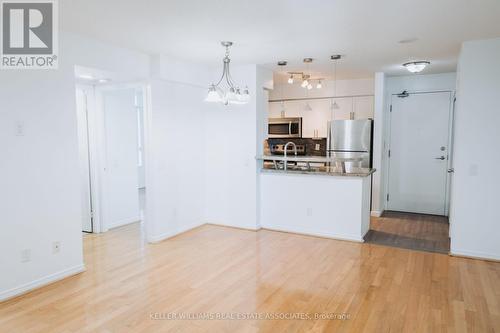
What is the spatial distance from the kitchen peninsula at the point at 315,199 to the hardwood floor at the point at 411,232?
0.96 ft

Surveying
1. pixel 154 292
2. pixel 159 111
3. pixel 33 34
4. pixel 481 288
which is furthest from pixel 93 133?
pixel 481 288

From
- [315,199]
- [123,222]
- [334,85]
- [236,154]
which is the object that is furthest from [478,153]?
[123,222]

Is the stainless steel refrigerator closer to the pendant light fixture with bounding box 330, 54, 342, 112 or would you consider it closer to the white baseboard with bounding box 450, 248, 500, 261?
the pendant light fixture with bounding box 330, 54, 342, 112

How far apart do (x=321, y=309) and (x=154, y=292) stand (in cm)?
153

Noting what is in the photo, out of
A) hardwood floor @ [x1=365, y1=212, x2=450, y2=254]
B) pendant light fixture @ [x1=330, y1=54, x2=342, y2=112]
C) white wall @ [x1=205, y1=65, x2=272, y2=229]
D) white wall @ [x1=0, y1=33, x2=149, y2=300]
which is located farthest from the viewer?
white wall @ [x1=205, y1=65, x2=272, y2=229]

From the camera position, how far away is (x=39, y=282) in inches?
→ 129

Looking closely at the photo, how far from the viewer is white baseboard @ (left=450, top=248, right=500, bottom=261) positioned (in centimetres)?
391

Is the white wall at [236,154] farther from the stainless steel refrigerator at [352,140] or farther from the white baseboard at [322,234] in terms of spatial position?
the stainless steel refrigerator at [352,140]

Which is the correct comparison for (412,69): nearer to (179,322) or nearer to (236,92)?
(236,92)

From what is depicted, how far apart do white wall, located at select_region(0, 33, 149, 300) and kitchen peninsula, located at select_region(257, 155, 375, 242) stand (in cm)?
265

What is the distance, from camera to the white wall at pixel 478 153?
378 cm

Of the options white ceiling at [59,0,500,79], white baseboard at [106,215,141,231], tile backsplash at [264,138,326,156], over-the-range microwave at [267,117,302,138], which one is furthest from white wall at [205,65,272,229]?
tile backsplash at [264,138,326,156]

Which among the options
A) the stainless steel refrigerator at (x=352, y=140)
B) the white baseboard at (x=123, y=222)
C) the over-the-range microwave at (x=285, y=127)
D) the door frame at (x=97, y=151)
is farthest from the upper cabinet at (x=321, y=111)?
the white baseboard at (x=123, y=222)

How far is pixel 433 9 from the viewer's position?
281cm
